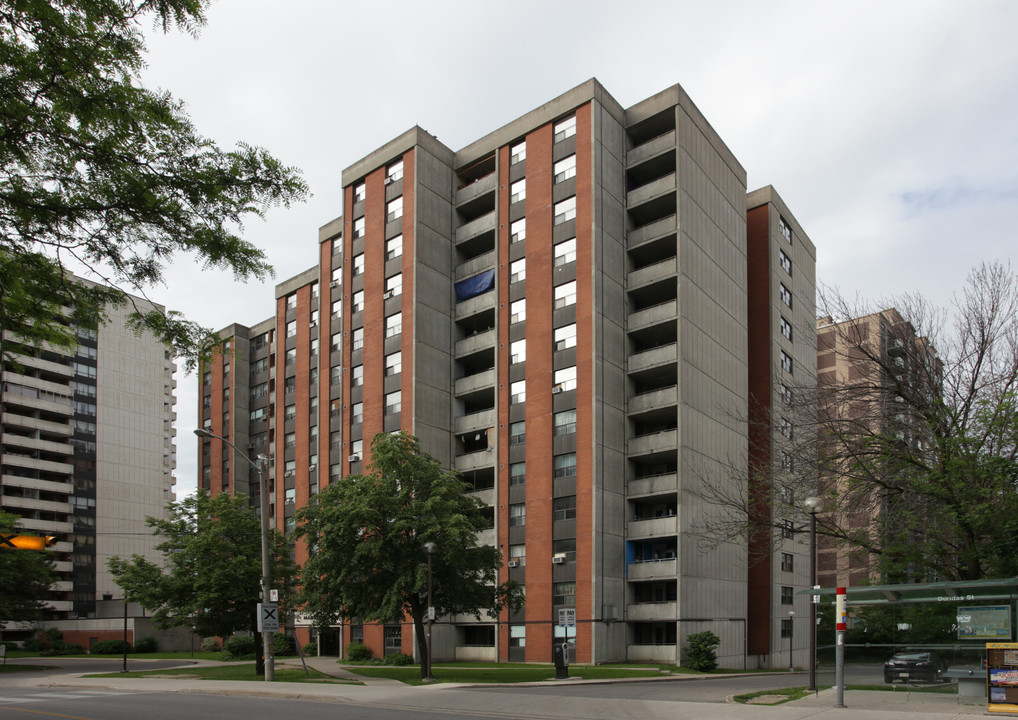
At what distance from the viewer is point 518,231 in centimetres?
5488

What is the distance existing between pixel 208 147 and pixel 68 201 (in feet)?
6.33

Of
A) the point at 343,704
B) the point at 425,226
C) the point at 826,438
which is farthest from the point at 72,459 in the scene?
the point at 826,438

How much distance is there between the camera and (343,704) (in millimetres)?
22906

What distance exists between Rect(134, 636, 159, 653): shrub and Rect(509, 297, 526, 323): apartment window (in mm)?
45559

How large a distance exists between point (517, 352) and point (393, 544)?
876 inches

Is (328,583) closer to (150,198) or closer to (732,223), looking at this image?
(150,198)

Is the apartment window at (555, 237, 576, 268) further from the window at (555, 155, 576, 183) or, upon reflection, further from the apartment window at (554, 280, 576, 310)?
the window at (555, 155, 576, 183)

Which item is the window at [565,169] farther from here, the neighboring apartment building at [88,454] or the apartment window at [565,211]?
the neighboring apartment building at [88,454]

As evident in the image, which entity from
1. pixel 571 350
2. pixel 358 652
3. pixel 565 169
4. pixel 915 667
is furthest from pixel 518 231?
pixel 915 667

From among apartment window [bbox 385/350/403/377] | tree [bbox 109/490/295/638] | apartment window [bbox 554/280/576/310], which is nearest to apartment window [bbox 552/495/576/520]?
apartment window [bbox 554/280/576/310]

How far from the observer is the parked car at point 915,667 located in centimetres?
2027

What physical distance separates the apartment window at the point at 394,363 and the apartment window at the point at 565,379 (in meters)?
11.8

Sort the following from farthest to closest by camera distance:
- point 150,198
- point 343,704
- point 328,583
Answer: point 328,583
point 343,704
point 150,198

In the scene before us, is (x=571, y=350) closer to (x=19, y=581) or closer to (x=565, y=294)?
(x=565, y=294)
